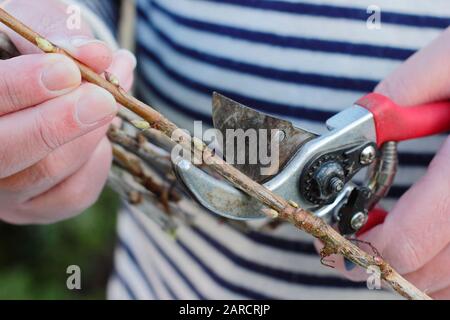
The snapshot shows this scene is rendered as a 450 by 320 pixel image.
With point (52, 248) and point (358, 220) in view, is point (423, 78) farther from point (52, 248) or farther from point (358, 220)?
point (52, 248)

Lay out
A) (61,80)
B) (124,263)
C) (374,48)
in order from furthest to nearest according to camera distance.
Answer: (124,263), (374,48), (61,80)

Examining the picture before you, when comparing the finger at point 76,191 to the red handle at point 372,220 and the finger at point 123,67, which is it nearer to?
the finger at point 123,67

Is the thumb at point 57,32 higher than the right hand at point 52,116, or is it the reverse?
the thumb at point 57,32

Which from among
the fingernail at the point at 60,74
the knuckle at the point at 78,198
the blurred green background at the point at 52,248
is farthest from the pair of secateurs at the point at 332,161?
the blurred green background at the point at 52,248

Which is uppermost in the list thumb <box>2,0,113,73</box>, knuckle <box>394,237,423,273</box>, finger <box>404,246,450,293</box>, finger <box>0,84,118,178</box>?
thumb <box>2,0,113,73</box>

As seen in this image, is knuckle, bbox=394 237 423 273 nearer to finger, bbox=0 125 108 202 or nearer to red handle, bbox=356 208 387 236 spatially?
red handle, bbox=356 208 387 236

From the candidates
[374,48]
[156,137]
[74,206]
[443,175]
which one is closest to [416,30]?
[374,48]

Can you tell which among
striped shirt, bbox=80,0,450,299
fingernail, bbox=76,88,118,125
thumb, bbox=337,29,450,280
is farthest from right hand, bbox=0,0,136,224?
thumb, bbox=337,29,450,280
